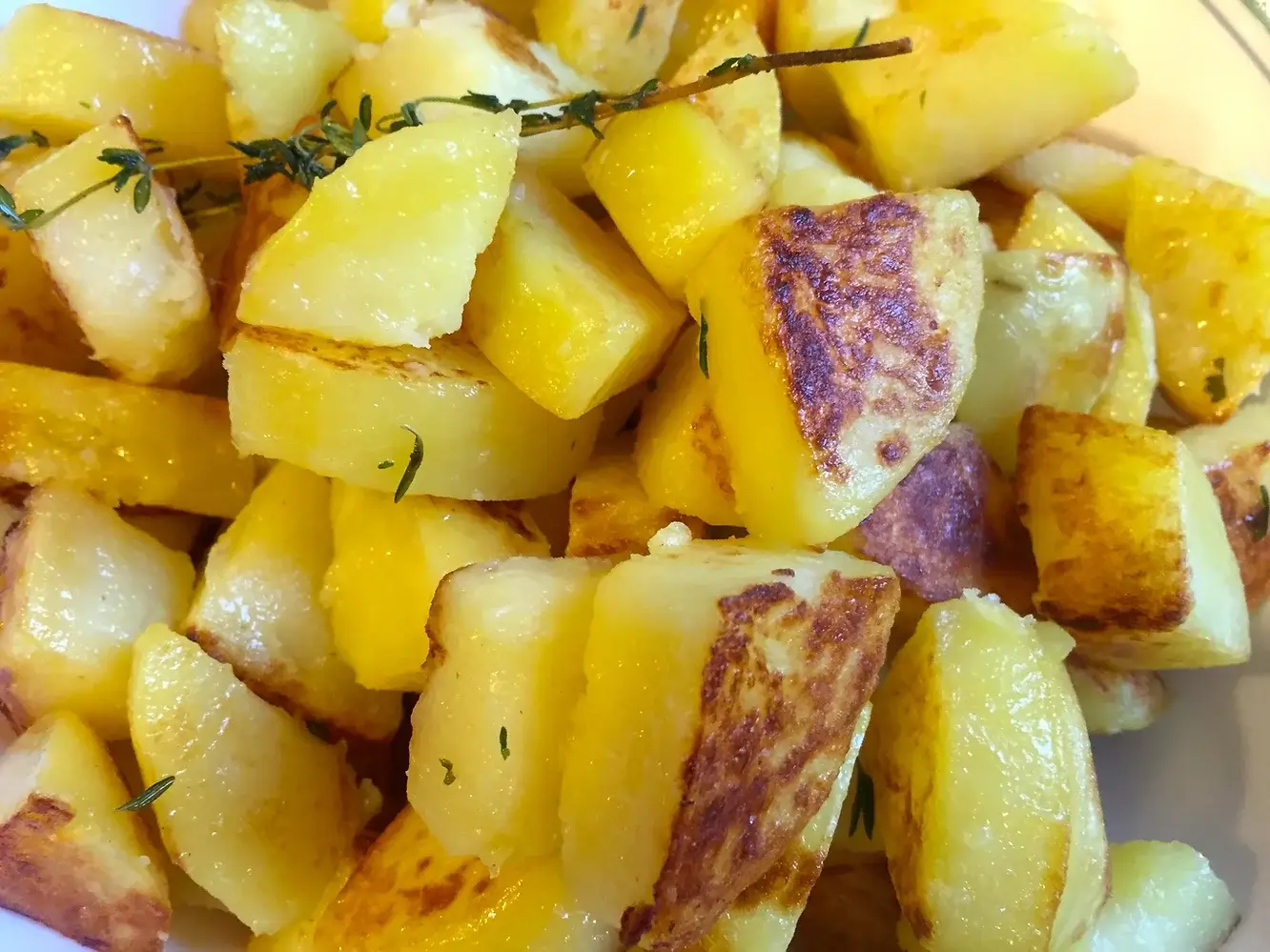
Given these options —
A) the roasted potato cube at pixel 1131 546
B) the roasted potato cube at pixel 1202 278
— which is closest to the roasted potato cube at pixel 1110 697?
the roasted potato cube at pixel 1131 546

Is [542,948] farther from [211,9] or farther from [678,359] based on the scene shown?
[211,9]

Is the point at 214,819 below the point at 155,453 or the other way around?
below

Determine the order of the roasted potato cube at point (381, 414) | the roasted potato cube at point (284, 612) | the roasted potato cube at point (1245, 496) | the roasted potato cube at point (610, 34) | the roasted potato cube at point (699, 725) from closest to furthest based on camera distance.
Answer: the roasted potato cube at point (699, 725)
the roasted potato cube at point (381, 414)
the roasted potato cube at point (284, 612)
the roasted potato cube at point (1245, 496)
the roasted potato cube at point (610, 34)

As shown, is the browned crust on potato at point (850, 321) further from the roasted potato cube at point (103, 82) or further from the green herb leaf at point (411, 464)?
the roasted potato cube at point (103, 82)

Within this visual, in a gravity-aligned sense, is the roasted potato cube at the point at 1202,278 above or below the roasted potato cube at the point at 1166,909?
above

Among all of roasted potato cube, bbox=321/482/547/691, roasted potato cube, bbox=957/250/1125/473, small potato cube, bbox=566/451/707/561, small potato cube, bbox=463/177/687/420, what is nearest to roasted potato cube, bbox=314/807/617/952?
roasted potato cube, bbox=321/482/547/691

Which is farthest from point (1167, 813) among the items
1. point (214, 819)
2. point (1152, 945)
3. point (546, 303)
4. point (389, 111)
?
point (389, 111)
